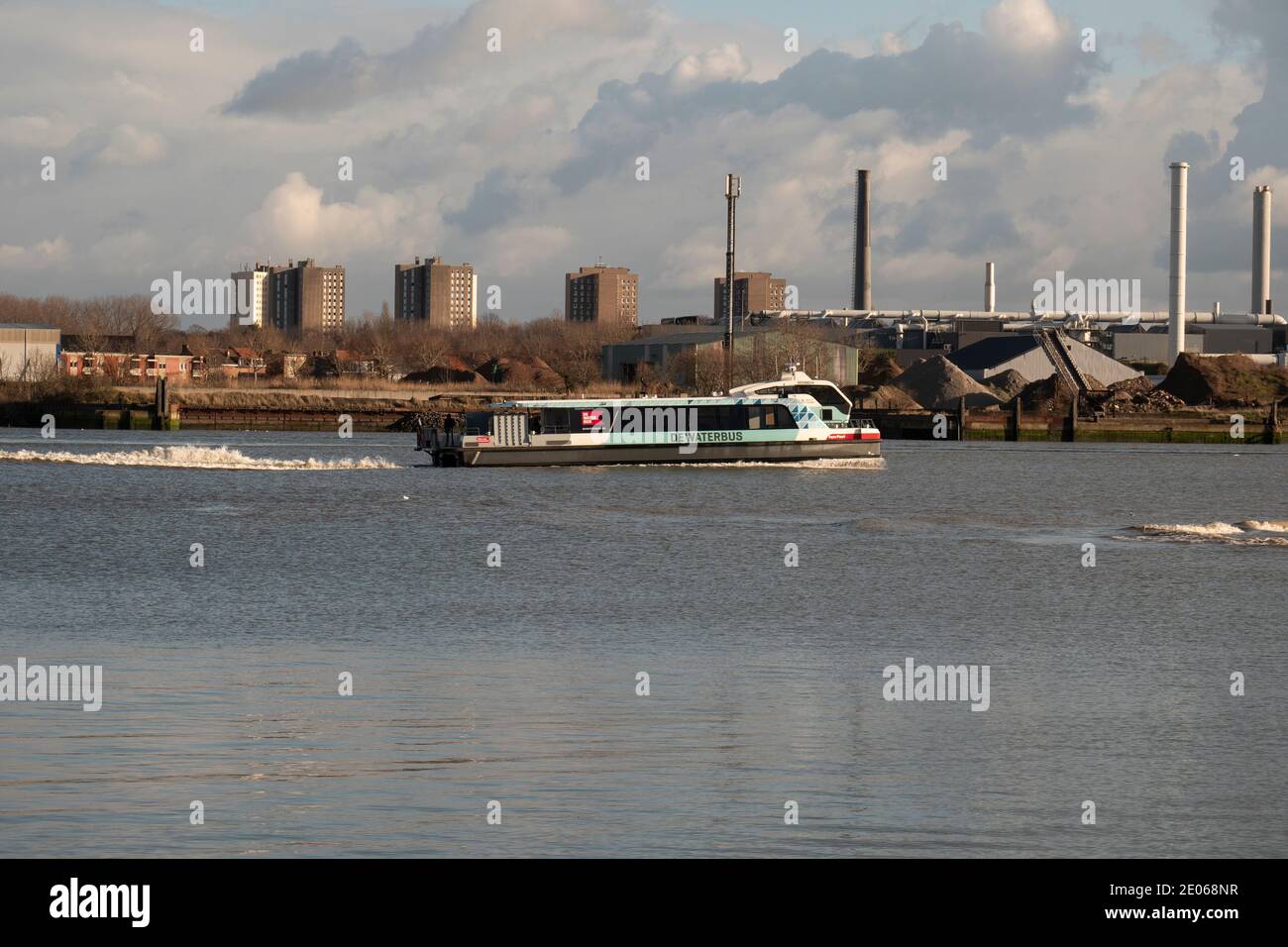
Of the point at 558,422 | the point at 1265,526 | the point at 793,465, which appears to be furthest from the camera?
the point at 793,465

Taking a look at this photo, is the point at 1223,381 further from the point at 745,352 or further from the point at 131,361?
the point at 131,361

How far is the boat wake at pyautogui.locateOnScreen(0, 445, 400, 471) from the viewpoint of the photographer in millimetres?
60938

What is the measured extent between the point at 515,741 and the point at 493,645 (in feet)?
20.2

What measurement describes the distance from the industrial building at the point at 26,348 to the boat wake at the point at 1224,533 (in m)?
93.7

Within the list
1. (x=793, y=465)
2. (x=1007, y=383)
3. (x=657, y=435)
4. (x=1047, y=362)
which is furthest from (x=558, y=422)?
(x=1047, y=362)

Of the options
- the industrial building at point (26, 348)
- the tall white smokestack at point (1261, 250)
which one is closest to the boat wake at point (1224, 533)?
the industrial building at point (26, 348)

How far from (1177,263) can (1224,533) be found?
93.9 m

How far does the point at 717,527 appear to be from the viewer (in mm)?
39188

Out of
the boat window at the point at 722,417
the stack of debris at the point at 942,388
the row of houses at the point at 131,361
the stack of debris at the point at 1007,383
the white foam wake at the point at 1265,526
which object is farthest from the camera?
the row of houses at the point at 131,361

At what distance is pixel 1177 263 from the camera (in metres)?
124

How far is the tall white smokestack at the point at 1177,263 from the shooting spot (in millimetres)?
122062

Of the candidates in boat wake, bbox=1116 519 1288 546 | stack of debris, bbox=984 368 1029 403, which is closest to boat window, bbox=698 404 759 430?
boat wake, bbox=1116 519 1288 546

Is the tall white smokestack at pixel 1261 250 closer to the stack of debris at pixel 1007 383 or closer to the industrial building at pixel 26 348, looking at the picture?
the stack of debris at pixel 1007 383
